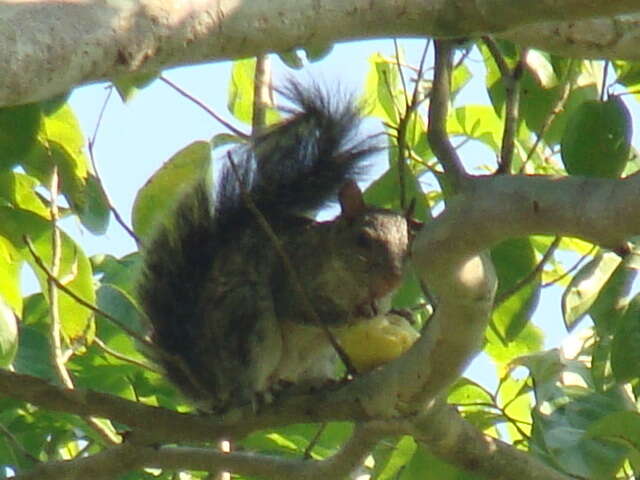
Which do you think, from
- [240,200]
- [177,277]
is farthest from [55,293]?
[240,200]

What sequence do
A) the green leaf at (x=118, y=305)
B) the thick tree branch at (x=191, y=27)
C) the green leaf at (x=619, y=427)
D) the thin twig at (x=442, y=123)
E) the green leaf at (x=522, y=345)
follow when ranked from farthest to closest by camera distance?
the green leaf at (x=522, y=345) → the green leaf at (x=118, y=305) → the green leaf at (x=619, y=427) → the thin twig at (x=442, y=123) → the thick tree branch at (x=191, y=27)

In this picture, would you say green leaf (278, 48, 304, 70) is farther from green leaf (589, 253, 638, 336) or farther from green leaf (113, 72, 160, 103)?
green leaf (589, 253, 638, 336)

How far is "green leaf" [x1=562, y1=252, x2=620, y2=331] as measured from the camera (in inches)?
96.1

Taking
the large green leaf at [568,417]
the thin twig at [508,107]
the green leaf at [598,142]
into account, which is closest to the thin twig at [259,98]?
the thin twig at [508,107]

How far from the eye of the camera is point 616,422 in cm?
208

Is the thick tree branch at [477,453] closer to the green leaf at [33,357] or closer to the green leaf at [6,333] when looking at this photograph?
the green leaf at [6,333]

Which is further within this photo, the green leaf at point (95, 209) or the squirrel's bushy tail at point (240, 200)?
the squirrel's bushy tail at point (240, 200)

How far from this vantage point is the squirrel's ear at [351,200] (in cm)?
332

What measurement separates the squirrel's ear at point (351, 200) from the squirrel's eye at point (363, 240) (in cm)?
5

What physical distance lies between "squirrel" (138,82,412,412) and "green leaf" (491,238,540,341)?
1.68 ft

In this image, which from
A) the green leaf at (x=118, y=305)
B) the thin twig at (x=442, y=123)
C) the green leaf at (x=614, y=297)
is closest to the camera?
the thin twig at (x=442, y=123)

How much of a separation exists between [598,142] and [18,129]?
2.91ft

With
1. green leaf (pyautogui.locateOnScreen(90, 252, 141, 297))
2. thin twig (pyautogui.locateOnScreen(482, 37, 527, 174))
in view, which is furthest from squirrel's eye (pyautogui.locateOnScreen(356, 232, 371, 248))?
thin twig (pyautogui.locateOnScreen(482, 37, 527, 174))

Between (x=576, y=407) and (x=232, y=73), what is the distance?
1.19 meters
